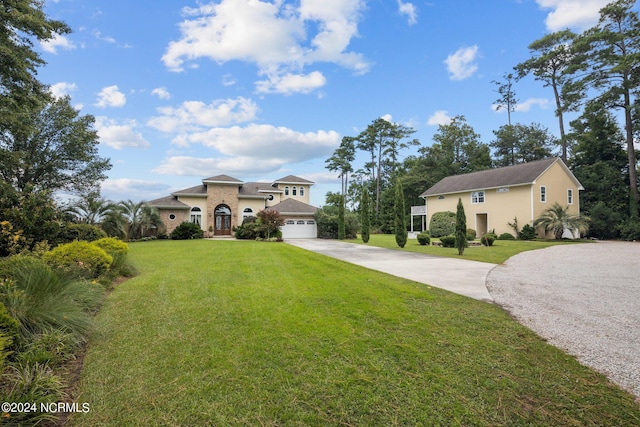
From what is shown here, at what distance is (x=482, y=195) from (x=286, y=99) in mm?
19222

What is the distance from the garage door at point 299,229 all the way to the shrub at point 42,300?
21.5m

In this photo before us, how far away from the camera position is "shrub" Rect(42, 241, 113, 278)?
249 inches

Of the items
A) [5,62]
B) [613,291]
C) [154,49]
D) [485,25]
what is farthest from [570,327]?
[154,49]

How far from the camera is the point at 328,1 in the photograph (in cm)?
1053

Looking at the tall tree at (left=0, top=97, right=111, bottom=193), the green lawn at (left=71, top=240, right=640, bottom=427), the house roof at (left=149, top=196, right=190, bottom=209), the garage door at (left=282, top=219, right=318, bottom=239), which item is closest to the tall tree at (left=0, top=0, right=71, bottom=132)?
the green lawn at (left=71, top=240, right=640, bottom=427)

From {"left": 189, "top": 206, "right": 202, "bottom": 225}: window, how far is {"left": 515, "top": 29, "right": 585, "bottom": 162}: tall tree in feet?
116

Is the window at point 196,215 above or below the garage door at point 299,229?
above

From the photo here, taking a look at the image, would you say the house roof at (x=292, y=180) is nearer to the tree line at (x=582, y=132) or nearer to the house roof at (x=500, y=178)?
the tree line at (x=582, y=132)

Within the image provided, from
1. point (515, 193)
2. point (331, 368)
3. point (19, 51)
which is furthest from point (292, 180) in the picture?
point (331, 368)

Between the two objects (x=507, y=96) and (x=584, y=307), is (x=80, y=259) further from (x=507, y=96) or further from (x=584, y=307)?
(x=507, y=96)

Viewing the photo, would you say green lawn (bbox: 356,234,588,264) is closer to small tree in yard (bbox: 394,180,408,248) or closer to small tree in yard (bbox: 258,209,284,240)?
small tree in yard (bbox: 394,180,408,248)

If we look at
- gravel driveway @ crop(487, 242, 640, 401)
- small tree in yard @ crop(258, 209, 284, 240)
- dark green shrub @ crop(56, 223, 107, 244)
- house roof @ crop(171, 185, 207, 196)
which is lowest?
gravel driveway @ crop(487, 242, 640, 401)

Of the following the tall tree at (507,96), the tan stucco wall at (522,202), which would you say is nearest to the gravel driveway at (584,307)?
the tan stucco wall at (522,202)

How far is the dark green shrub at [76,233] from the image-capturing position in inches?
402
